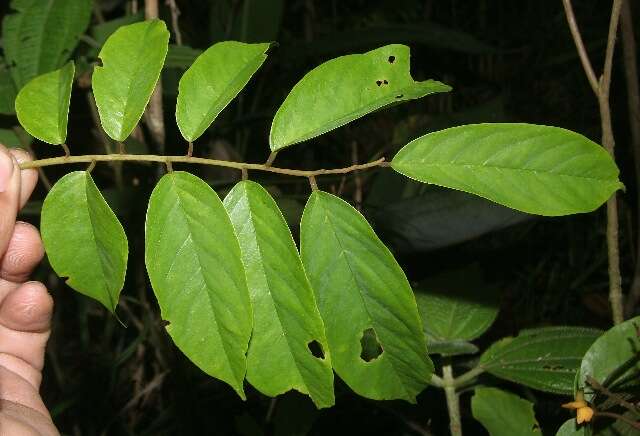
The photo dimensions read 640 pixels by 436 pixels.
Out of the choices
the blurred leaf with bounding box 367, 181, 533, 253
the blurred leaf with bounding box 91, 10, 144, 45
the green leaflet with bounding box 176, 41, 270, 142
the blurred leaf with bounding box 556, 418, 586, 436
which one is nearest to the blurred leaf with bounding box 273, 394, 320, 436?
the blurred leaf with bounding box 367, 181, 533, 253

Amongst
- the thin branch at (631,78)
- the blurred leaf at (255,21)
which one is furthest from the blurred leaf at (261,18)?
the thin branch at (631,78)

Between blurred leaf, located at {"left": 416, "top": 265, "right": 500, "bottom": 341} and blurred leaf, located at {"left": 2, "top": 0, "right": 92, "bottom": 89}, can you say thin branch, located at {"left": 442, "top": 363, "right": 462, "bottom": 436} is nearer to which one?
blurred leaf, located at {"left": 416, "top": 265, "right": 500, "bottom": 341}

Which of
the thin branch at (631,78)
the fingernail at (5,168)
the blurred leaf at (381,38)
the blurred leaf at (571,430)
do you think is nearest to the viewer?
the fingernail at (5,168)

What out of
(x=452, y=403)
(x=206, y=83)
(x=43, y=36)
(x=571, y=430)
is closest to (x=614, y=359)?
(x=571, y=430)

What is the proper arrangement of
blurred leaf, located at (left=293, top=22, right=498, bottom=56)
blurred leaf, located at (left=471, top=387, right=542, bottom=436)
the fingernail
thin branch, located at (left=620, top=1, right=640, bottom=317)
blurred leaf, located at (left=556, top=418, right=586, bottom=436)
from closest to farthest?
the fingernail
blurred leaf, located at (left=556, top=418, right=586, bottom=436)
blurred leaf, located at (left=471, top=387, right=542, bottom=436)
thin branch, located at (left=620, top=1, right=640, bottom=317)
blurred leaf, located at (left=293, top=22, right=498, bottom=56)

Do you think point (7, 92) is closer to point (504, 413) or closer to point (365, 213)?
point (365, 213)

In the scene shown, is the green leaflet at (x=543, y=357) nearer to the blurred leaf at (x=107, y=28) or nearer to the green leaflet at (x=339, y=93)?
the green leaflet at (x=339, y=93)
